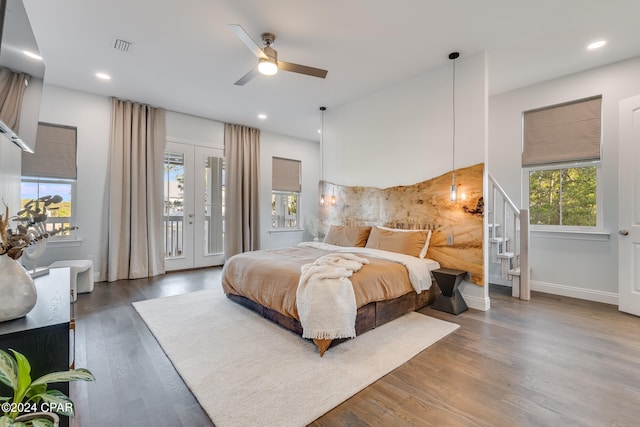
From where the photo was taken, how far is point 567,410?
5.47 feet

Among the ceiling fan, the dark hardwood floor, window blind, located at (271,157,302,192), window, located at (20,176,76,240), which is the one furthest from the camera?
window blind, located at (271,157,302,192)

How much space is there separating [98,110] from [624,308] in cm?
761

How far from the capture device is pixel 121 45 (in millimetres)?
3182

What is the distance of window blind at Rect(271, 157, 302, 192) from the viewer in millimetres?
6766

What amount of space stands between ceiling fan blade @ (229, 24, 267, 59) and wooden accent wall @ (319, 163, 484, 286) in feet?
8.38

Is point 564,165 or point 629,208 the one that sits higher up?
point 564,165

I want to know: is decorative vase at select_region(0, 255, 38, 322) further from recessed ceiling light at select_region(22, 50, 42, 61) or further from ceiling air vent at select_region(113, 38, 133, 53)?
ceiling air vent at select_region(113, 38, 133, 53)

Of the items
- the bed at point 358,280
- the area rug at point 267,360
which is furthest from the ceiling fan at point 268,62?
the area rug at point 267,360

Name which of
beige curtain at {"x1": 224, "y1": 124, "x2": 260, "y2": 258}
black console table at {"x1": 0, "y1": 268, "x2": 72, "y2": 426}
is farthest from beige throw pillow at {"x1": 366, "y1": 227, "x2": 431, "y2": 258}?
black console table at {"x1": 0, "y1": 268, "x2": 72, "y2": 426}

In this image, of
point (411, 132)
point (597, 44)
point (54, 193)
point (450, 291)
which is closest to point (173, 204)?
point (54, 193)

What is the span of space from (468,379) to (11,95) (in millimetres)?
3489

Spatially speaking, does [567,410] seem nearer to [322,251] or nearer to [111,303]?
[322,251]

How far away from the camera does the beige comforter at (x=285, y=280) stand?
8.44 feet

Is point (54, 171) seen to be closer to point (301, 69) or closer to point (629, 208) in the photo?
point (301, 69)
